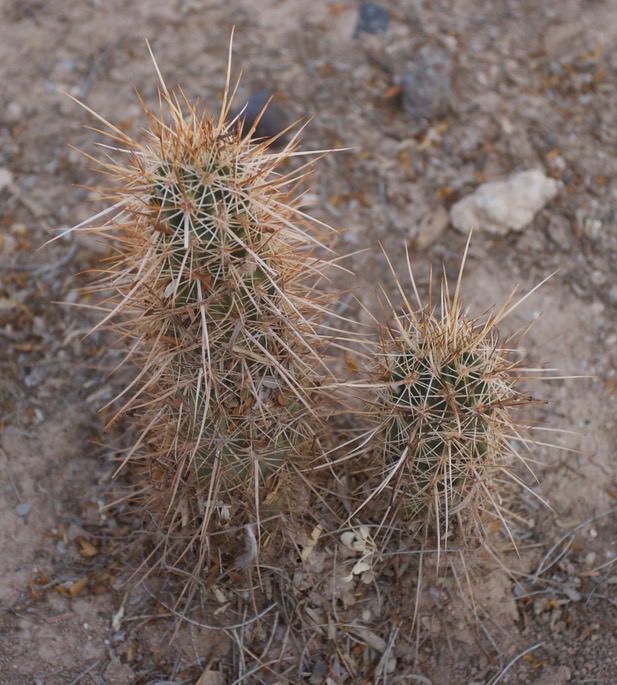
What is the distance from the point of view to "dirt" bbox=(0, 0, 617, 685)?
2.42 metres

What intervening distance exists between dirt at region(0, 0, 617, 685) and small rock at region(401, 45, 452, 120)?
1.7 inches

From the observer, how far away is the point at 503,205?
3.39 meters

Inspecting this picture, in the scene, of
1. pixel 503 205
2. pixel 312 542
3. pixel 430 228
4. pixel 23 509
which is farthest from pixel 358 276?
pixel 23 509

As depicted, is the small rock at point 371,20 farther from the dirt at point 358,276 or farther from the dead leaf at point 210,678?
the dead leaf at point 210,678

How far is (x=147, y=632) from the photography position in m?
2.45

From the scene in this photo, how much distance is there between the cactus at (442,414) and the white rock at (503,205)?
4.09 ft

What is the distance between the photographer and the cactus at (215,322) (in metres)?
1.93

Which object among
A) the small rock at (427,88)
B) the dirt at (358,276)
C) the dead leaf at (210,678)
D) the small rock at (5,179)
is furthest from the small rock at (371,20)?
the dead leaf at (210,678)

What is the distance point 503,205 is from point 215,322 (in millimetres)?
1822

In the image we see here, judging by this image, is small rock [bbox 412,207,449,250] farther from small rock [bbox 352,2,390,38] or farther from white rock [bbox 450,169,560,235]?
small rock [bbox 352,2,390,38]

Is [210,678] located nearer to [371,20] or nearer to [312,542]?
[312,542]

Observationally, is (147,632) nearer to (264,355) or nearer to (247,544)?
(247,544)

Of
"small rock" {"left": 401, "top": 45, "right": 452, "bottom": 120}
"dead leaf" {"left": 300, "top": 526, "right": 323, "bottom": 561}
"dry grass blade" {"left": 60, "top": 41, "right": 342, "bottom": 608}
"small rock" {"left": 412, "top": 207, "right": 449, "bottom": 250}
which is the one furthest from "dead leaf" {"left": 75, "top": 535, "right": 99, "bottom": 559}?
"small rock" {"left": 401, "top": 45, "right": 452, "bottom": 120}

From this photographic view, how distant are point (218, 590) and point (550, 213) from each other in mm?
2129
